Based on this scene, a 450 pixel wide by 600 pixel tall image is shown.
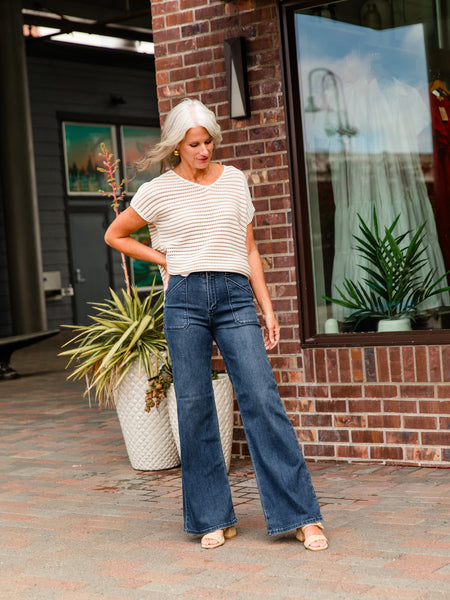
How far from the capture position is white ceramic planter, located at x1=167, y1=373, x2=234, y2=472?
4.94 meters

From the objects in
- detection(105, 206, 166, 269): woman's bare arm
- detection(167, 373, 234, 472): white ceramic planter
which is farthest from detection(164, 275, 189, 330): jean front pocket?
detection(167, 373, 234, 472): white ceramic planter

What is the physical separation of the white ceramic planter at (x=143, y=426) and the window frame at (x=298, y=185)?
0.92 metres

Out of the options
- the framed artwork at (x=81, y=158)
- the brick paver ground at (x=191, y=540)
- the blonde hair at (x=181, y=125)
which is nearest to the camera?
the brick paver ground at (x=191, y=540)

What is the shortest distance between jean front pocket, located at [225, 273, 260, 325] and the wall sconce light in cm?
180

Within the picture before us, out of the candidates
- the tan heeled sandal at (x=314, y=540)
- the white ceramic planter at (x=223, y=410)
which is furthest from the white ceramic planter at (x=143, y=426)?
the tan heeled sandal at (x=314, y=540)

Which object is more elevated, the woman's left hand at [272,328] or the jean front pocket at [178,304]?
the jean front pocket at [178,304]

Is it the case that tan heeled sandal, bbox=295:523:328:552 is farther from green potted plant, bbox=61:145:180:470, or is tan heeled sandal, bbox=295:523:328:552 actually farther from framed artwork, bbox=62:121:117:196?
framed artwork, bbox=62:121:117:196

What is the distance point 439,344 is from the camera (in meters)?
4.78

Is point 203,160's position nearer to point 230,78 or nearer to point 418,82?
point 230,78

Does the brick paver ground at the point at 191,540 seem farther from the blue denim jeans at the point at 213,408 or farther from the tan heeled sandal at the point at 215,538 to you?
the blue denim jeans at the point at 213,408

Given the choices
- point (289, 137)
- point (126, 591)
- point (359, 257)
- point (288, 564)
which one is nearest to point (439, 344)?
point (359, 257)

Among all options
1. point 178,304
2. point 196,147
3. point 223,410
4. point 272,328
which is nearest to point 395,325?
point 223,410

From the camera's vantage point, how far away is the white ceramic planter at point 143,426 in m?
5.22

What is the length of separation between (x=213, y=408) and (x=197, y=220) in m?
0.76
